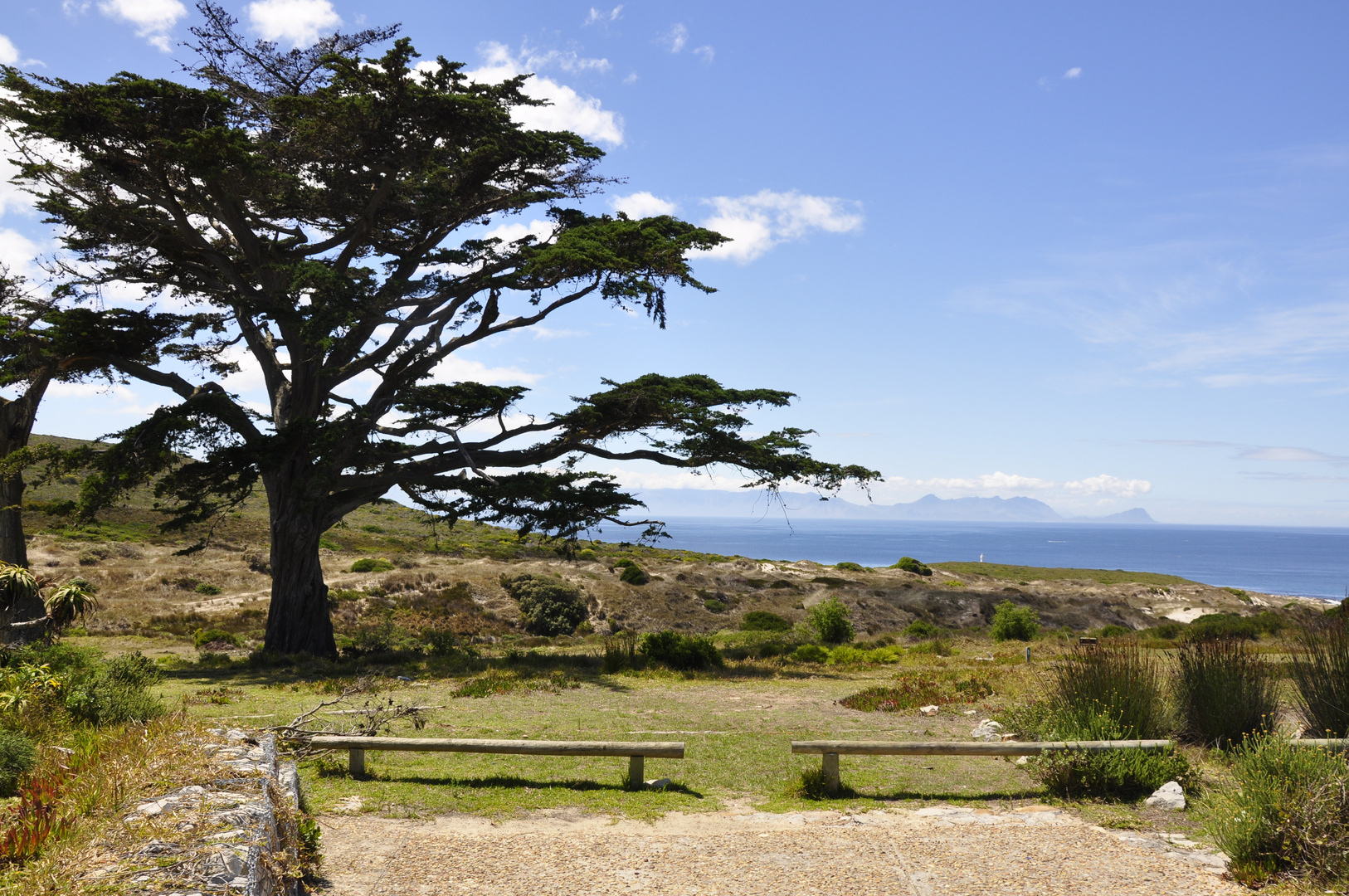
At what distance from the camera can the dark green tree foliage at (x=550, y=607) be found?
31.3 meters

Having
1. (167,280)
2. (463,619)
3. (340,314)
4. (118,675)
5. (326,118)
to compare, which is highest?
(326,118)

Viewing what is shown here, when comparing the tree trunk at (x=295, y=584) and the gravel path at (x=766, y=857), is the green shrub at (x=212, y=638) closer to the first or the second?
the tree trunk at (x=295, y=584)

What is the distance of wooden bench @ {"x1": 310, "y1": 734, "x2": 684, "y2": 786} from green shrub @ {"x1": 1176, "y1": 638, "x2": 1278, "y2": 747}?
571 cm

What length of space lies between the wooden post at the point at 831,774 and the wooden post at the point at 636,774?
1.86m

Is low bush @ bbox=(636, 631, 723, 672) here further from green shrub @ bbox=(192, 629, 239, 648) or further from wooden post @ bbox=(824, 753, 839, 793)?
green shrub @ bbox=(192, 629, 239, 648)

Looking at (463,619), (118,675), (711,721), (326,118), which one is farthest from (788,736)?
(463,619)

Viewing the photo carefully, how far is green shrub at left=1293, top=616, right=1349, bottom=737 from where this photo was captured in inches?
330

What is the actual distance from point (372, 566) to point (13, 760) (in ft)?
114

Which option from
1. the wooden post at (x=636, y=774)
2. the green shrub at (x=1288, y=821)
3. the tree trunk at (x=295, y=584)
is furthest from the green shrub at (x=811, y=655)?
the green shrub at (x=1288, y=821)

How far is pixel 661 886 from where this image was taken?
18.6ft

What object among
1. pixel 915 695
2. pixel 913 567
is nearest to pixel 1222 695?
pixel 915 695

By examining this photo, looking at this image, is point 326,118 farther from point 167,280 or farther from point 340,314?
point 167,280

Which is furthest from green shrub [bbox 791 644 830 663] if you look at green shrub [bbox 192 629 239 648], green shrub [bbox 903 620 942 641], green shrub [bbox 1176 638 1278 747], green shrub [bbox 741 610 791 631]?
green shrub [bbox 192 629 239 648]

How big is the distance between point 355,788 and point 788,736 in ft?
18.1
